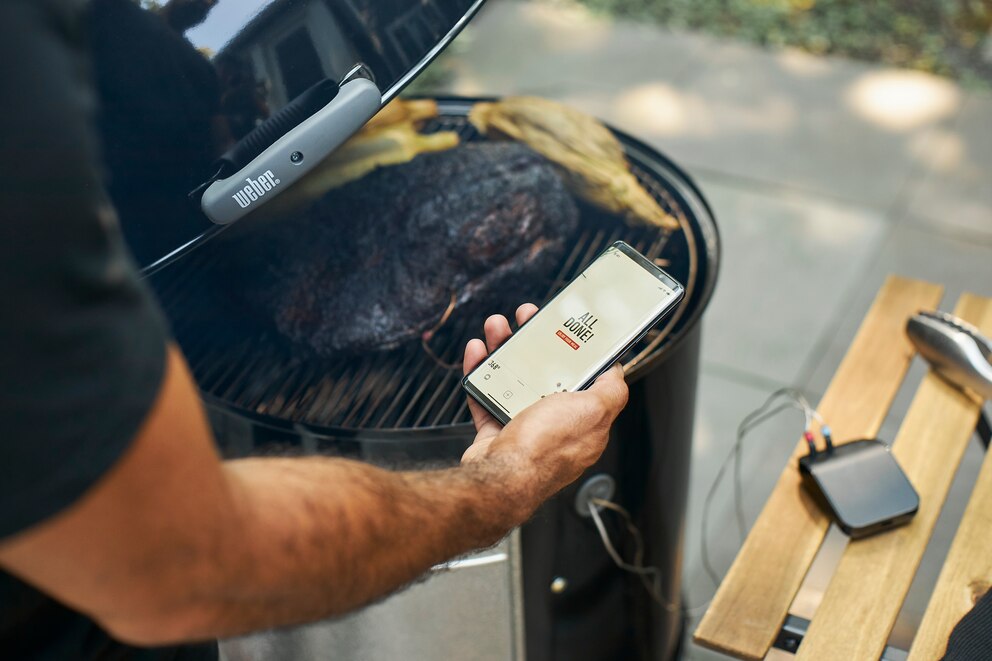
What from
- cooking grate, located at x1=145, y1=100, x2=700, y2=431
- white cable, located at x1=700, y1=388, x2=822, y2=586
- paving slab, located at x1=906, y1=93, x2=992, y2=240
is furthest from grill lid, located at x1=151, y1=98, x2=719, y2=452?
paving slab, located at x1=906, y1=93, x2=992, y2=240

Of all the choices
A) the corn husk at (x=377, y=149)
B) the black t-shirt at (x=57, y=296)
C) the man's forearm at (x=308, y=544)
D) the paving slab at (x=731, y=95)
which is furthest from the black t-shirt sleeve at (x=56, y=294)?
the paving slab at (x=731, y=95)

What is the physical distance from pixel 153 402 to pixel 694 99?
3.58m

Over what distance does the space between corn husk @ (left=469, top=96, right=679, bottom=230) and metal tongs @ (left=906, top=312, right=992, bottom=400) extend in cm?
48

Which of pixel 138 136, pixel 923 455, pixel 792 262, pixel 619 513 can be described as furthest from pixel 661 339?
pixel 792 262

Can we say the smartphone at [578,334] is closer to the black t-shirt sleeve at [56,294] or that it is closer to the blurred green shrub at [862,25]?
the black t-shirt sleeve at [56,294]

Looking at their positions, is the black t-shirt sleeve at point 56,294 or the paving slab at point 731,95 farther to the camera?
the paving slab at point 731,95

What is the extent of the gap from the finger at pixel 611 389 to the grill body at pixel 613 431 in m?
0.20

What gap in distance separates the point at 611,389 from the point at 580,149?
73 cm

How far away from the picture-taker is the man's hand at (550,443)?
1157mm

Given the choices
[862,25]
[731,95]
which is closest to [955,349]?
[731,95]

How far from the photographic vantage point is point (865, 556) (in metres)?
1.52

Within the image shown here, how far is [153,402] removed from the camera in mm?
720

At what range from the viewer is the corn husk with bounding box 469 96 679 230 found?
71.8 inches

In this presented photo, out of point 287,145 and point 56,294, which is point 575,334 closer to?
point 287,145
